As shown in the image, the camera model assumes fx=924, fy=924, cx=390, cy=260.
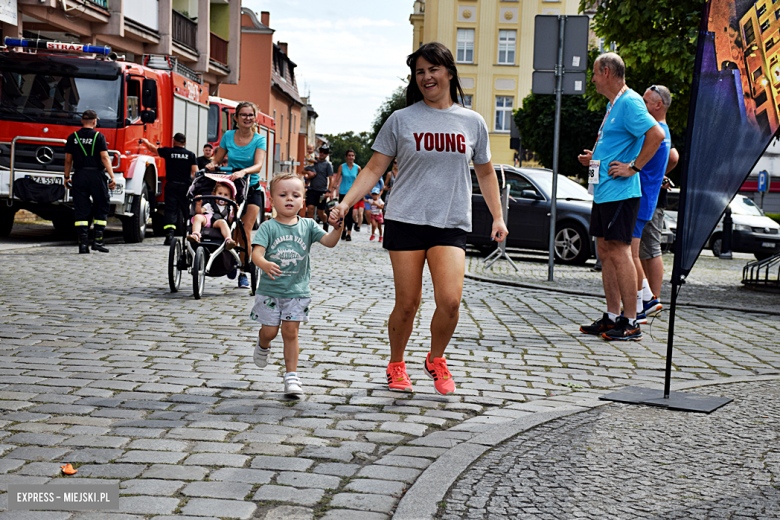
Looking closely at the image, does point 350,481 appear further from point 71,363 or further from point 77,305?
point 77,305

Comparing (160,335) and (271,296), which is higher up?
(271,296)

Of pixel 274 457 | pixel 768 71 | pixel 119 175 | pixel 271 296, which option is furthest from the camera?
pixel 119 175

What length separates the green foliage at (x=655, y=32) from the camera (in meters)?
13.2

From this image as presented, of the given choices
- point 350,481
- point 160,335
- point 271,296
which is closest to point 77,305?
point 160,335

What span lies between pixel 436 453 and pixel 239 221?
18.4 ft

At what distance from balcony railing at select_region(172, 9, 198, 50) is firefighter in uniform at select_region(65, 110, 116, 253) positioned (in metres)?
18.0

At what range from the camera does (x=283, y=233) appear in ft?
15.9

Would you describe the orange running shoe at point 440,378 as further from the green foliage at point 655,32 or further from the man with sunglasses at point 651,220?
the green foliage at point 655,32

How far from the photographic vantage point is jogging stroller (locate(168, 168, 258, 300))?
345 inches

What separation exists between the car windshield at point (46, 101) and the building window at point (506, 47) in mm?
46559

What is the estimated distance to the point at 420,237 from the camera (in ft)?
16.0

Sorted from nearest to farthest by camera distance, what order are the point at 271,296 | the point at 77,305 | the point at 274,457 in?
the point at 274,457
the point at 271,296
the point at 77,305

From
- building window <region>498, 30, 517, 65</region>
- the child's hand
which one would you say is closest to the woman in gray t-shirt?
the child's hand

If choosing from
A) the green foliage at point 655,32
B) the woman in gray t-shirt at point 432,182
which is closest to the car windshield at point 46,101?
the green foliage at point 655,32
